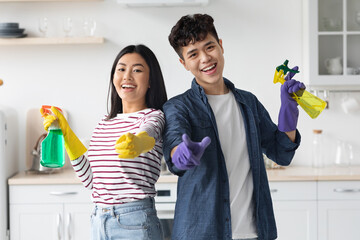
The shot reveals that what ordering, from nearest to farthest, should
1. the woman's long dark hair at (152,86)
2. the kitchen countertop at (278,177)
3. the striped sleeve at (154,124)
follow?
the striped sleeve at (154,124) < the woman's long dark hair at (152,86) < the kitchen countertop at (278,177)

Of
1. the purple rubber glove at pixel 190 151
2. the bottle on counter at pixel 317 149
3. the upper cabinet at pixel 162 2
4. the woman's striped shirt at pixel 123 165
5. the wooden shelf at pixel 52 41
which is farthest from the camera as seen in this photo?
the bottle on counter at pixel 317 149

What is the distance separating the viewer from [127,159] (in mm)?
1716

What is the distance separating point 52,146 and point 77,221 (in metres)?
1.76

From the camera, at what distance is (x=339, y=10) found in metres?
3.62

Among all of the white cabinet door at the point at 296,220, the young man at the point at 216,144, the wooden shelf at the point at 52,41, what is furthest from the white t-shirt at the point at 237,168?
the wooden shelf at the point at 52,41

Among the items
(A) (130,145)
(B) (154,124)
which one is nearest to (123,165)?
(B) (154,124)

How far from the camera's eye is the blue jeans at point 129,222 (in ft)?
5.66

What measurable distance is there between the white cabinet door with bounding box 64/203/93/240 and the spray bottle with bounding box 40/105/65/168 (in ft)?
5.49

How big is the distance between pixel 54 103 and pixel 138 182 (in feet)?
7.75

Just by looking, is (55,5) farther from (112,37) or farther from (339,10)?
(339,10)

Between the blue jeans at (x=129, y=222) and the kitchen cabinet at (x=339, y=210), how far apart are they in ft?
6.33

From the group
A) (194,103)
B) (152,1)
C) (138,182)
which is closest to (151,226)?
(138,182)

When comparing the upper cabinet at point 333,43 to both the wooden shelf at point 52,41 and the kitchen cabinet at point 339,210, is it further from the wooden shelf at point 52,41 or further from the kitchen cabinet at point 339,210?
the wooden shelf at point 52,41

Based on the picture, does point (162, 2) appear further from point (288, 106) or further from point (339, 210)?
point (288, 106)
